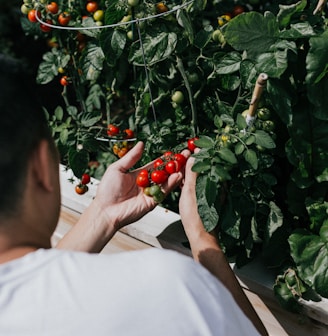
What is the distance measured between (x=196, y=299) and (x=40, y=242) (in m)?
0.24

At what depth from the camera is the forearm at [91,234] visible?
125 centimetres

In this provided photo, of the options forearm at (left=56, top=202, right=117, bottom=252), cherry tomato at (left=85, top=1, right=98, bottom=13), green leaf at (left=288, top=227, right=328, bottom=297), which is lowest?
green leaf at (left=288, top=227, right=328, bottom=297)

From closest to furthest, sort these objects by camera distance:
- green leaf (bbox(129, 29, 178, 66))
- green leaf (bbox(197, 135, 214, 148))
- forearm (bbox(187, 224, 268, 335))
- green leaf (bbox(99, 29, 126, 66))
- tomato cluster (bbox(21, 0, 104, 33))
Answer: forearm (bbox(187, 224, 268, 335))
green leaf (bbox(197, 135, 214, 148))
green leaf (bbox(129, 29, 178, 66))
green leaf (bbox(99, 29, 126, 66))
tomato cluster (bbox(21, 0, 104, 33))

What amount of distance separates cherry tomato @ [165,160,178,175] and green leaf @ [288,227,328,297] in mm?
307

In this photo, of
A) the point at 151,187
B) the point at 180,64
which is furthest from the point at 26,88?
the point at 180,64

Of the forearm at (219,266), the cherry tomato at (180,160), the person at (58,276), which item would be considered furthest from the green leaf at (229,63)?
the person at (58,276)

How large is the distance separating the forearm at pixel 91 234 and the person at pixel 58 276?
0.43 m

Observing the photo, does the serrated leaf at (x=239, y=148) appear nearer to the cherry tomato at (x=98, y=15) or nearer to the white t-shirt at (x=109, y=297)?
the white t-shirt at (x=109, y=297)

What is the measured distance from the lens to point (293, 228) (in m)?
1.42

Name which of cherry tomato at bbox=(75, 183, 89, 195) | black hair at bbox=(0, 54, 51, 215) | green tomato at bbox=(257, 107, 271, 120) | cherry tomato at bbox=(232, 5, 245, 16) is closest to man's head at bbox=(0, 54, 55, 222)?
black hair at bbox=(0, 54, 51, 215)

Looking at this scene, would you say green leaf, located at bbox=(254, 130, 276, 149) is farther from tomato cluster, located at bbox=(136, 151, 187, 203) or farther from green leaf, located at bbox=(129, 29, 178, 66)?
green leaf, located at bbox=(129, 29, 178, 66)

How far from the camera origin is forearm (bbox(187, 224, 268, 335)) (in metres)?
1.09

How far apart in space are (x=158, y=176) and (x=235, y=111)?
266mm

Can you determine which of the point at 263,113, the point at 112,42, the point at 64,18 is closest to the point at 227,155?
the point at 263,113
